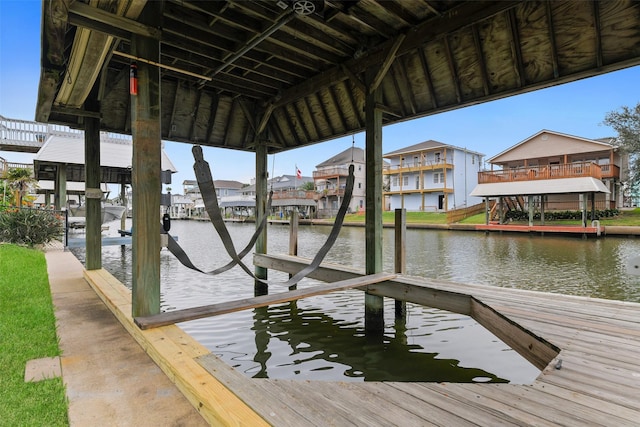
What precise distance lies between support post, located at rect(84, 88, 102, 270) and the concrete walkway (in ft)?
A: 8.21

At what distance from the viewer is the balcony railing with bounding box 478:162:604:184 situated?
18.4 m

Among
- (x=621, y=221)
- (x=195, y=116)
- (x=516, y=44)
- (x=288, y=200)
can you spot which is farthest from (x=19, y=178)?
(x=621, y=221)

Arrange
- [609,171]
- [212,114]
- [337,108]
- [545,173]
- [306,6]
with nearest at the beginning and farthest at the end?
1. [306,6]
2. [337,108]
3. [212,114]
4. [545,173]
5. [609,171]

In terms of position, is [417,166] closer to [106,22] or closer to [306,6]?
[306,6]

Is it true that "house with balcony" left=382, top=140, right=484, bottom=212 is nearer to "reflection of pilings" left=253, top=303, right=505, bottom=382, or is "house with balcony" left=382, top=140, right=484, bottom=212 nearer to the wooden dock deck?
"reflection of pilings" left=253, top=303, right=505, bottom=382

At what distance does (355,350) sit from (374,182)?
2.11 metres

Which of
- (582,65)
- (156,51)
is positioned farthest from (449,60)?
(156,51)

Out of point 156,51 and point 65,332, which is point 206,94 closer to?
point 156,51

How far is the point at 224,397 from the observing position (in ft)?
5.56

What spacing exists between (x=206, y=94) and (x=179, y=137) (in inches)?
34.2

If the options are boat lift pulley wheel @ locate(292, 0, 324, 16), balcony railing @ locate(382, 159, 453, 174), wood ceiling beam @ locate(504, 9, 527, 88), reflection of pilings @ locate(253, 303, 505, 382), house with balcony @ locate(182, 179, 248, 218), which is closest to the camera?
boat lift pulley wheel @ locate(292, 0, 324, 16)

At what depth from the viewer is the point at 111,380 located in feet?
6.61

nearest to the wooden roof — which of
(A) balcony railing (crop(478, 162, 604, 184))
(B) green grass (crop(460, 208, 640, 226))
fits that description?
(A) balcony railing (crop(478, 162, 604, 184))

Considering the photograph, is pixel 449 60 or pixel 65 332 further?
pixel 449 60
